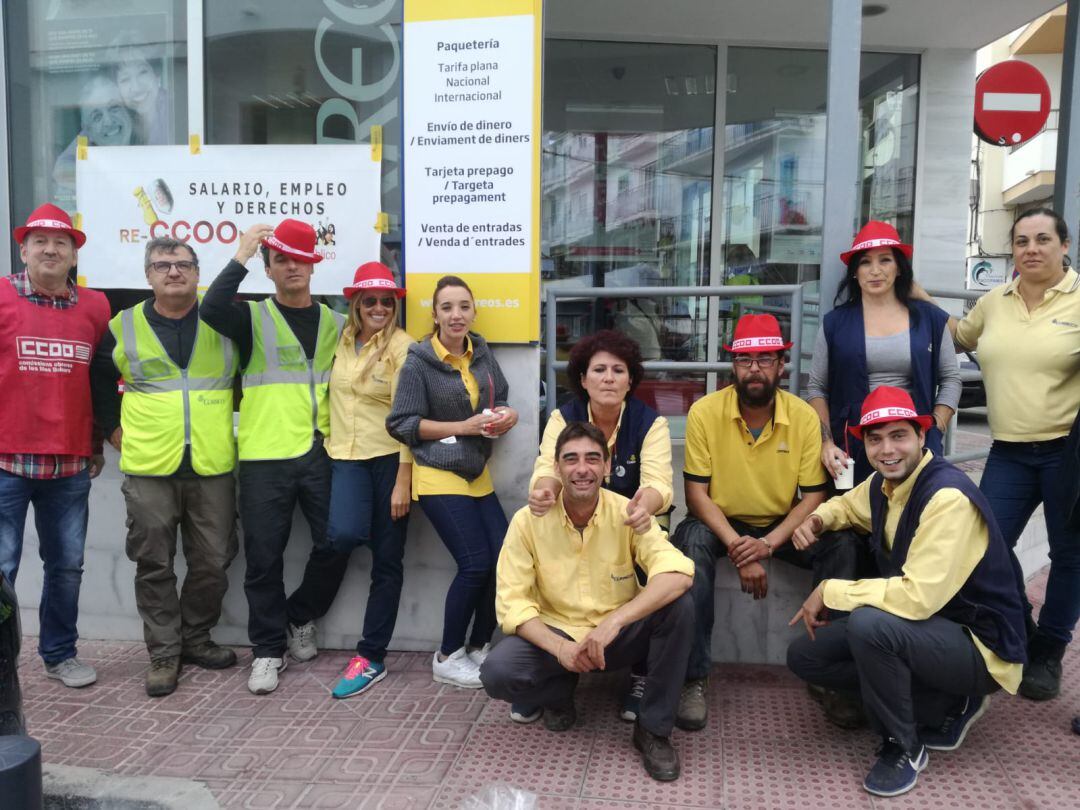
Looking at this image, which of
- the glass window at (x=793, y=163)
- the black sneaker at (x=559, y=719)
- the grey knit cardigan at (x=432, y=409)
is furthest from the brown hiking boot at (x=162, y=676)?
the glass window at (x=793, y=163)

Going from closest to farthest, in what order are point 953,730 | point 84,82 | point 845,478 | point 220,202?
1. point 953,730
2. point 845,478
3. point 220,202
4. point 84,82

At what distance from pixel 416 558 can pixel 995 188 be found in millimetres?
25329

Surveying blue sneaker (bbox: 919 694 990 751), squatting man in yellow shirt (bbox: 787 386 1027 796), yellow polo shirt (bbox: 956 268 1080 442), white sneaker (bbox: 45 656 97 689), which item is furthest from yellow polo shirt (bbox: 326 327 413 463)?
yellow polo shirt (bbox: 956 268 1080 442)

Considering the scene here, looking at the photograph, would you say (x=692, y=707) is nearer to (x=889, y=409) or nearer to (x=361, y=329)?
(x=889, y=409)

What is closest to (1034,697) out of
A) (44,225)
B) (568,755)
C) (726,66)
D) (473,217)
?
(568,755)

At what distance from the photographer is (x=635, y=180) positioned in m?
8.80

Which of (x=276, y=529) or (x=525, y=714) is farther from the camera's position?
(x=276, y=529)

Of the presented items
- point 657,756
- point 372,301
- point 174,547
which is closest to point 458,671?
point 657,756

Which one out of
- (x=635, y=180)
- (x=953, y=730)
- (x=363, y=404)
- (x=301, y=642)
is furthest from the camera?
(x=635, y=180)

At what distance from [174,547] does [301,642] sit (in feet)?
2.58

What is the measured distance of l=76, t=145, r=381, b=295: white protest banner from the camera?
15.7 feet

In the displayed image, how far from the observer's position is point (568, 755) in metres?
3.51

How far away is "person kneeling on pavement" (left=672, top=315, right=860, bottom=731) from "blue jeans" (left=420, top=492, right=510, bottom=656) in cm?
86

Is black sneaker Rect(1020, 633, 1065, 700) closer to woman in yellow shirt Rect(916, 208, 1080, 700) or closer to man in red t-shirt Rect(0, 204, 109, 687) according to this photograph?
woman in yellow shirt Rect(916, 208, 1080, 700)
